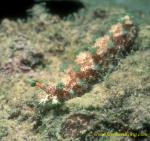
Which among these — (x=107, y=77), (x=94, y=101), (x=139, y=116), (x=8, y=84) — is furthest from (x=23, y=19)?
Result: (x=139, y=116)

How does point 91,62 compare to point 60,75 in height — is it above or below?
above

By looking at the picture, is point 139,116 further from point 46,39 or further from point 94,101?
point 46,39

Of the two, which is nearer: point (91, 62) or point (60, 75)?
point (91, 62)

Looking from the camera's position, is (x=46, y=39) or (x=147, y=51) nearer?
(x=147, y=51)

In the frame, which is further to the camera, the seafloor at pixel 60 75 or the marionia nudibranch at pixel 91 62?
the marionia nudibranch at pixel 91 62
